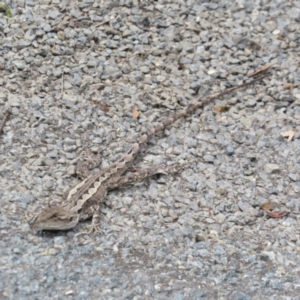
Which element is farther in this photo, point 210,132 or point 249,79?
point 249,79

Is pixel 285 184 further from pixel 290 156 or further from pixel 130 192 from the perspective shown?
pixel 130 192

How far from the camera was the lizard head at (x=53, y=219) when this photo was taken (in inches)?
301

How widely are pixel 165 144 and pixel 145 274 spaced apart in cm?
237

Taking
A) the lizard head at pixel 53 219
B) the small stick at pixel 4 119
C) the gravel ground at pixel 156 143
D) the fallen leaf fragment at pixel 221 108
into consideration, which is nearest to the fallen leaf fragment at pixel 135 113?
the gravel ground at pixel 156 143

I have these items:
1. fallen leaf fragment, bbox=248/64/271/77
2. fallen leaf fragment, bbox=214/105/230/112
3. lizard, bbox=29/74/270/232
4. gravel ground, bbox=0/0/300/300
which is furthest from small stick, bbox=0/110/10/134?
fallen leaf fragment, bbox=248/64/271/77

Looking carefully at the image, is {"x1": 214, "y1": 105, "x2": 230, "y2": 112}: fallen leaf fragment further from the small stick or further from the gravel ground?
the small stick

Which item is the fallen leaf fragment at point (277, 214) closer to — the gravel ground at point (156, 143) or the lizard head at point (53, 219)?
the gravel ground at point (156, 143)

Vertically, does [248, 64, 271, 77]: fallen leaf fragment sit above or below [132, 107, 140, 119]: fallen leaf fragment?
above

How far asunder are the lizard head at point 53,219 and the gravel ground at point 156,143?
4.5 inches

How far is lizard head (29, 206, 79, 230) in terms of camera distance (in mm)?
7652

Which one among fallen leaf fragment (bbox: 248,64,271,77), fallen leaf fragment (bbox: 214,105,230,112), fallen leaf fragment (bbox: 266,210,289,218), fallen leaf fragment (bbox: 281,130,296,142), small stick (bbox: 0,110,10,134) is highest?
fallen leaf fragment (bbox: 248,64,271,77)

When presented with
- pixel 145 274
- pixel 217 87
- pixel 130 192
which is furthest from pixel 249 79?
pixel 145 274

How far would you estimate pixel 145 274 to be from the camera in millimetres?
7453

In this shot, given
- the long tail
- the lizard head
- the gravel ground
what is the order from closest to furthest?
the gravel ground → the lizard head → the long tail
